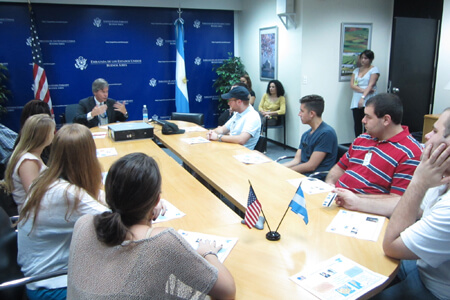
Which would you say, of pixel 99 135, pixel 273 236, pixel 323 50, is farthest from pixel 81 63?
pixel 273 236

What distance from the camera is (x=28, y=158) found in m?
1.99

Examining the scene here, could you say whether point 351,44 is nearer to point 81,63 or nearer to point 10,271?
point 81,63

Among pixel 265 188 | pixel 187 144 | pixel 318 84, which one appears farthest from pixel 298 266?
pixel 318 84

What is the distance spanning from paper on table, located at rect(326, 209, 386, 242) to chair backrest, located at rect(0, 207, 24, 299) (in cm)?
150

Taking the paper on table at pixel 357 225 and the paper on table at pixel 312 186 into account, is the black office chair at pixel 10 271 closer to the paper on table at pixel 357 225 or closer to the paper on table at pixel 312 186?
the paper on table at pixel 357 225

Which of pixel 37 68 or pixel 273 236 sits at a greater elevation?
pixel 37 68

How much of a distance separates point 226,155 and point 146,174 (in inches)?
78.8

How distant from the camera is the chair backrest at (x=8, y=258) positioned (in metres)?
1.56

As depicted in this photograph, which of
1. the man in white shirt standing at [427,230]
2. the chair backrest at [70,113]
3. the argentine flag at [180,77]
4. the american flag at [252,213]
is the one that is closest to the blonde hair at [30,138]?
the american flag at [252,213]

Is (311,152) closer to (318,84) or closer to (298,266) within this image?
(298,266)

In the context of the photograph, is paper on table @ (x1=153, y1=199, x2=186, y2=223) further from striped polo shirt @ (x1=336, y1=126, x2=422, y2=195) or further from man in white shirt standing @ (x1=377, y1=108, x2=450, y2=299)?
striped polo shirt @ (x1=336, y1=126, x2=422, y2=195)

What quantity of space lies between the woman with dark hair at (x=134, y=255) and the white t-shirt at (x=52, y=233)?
18.6 inches

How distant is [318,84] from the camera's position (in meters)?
5.62

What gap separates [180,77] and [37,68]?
7.95 feet
